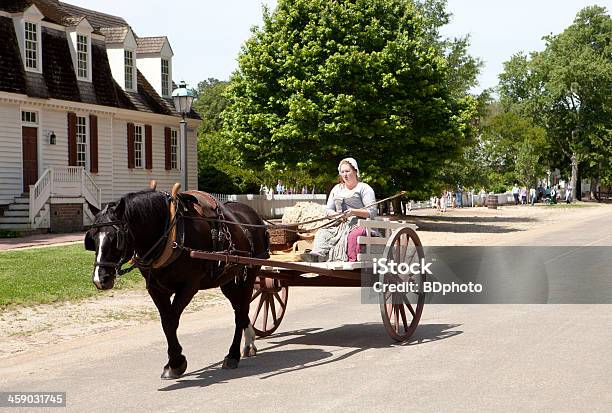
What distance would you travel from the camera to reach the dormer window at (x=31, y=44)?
103 feet

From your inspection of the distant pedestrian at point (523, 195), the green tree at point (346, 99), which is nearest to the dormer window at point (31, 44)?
the green tree at point (346, 99)

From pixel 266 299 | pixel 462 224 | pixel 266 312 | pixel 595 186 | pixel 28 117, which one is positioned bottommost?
pixel 462 224

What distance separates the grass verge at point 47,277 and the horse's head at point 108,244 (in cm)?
731

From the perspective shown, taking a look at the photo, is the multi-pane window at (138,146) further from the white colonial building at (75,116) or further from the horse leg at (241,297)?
the horse leg at (241,297)

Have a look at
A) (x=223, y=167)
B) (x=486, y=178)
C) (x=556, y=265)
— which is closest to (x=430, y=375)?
(x=556, y=265)

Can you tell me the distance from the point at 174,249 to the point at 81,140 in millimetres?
27431

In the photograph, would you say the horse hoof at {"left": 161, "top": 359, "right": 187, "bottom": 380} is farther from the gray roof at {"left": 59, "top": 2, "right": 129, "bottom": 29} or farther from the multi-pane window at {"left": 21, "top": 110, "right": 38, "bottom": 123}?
the gray roof at {"left": 59, "top": 2, "right": 129, "bottom": 29}

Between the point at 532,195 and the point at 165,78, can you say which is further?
the point at 532,195

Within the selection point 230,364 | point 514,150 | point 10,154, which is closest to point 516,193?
point 514,150

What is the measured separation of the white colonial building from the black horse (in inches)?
872

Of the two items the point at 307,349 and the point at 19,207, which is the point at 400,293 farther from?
the point at 19,207

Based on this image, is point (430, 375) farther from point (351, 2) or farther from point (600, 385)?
point (351, 2)

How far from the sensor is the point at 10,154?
3009 centimetres

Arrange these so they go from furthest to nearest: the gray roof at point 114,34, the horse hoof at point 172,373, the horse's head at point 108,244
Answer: the gray roof at point 114,34
the horse hoof at point 172,373
the horse's head at point 108,244
